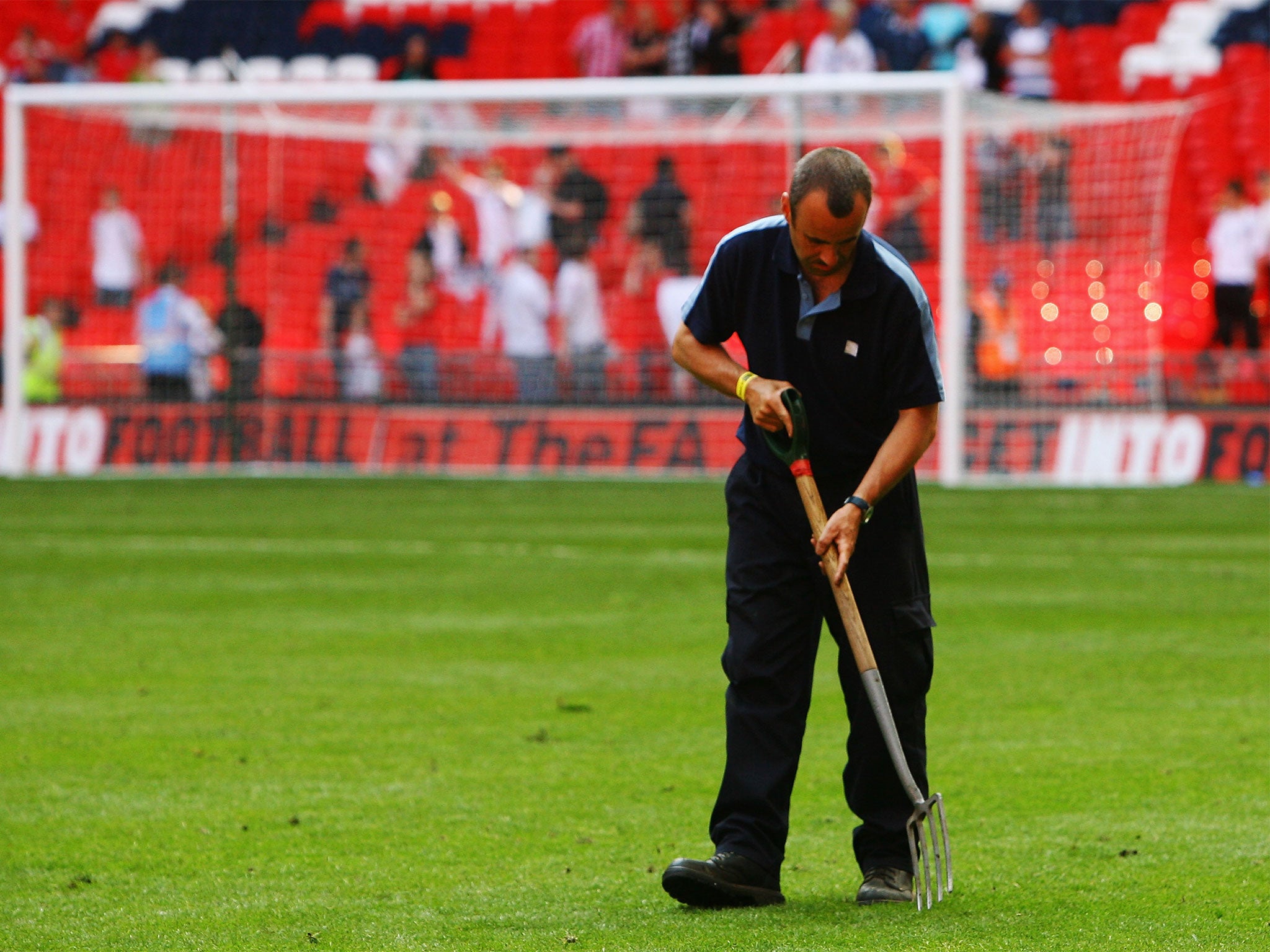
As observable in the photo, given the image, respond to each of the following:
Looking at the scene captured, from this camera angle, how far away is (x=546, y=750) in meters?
6.52

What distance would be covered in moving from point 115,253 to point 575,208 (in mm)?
5142

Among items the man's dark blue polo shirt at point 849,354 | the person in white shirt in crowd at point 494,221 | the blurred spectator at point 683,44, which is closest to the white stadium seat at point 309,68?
the blurred spectator at point 683,44

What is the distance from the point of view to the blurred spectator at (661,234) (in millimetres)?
21484

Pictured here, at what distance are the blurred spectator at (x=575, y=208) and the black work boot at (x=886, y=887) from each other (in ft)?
57.4

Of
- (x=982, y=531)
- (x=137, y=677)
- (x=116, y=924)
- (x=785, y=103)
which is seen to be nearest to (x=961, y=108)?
(x=785, y=103)

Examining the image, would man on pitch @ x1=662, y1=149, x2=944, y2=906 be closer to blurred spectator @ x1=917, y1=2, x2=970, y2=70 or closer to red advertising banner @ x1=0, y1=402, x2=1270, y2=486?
red advertising banner @ x1=0, y1=402, x2=1270, y2=486

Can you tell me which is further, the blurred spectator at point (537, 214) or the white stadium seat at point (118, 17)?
the white stadium seat at point (118, 17)

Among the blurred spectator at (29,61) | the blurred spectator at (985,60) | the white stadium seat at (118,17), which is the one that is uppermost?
the white stadium seat at (118,17)

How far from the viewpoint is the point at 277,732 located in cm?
683

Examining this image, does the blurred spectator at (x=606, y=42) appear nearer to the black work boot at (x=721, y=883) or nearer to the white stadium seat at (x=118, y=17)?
the white stadium seat at (x=118, y=17)

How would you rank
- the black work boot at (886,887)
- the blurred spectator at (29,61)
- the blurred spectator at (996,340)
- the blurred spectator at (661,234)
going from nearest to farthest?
the black work boot at (886,887), the blurred spectator at (996,340), the blurred spectator at (661,234), the blurred spectator at (29,61)

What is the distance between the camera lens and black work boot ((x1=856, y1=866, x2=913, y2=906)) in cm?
456

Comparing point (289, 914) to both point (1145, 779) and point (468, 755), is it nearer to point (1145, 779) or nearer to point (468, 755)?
point (468, 755)

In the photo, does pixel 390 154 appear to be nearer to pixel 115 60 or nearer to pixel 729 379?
pixel 115 60
